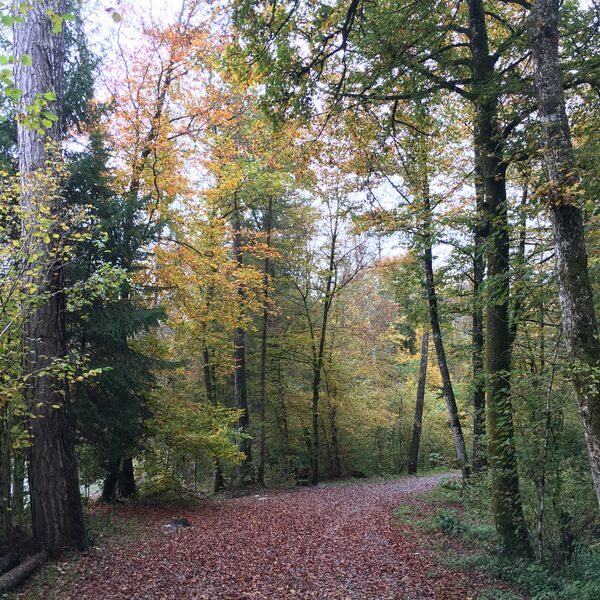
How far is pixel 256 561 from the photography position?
6203 millimetres

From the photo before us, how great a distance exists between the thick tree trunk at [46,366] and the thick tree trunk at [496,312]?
5.90 meters

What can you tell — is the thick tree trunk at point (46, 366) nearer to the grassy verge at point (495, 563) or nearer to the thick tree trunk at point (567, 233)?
the grassy verge at point (495, 563)

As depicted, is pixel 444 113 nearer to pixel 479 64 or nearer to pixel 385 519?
pixel 479 64

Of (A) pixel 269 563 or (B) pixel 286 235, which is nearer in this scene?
(A) pixel 269 563

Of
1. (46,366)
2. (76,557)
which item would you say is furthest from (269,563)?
(46,366)

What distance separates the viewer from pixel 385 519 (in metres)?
9.33

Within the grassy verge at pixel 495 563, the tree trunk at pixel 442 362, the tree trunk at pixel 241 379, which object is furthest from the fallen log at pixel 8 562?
the tree trunk at pixel 241 379

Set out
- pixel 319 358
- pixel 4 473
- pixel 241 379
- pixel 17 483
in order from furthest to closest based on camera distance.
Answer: pixel 319 358, pixel 241 379, pixel 17 483, pixel 4 473

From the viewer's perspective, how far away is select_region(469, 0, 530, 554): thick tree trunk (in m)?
5.80

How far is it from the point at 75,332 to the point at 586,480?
917cm

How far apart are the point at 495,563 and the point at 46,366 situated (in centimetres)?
677

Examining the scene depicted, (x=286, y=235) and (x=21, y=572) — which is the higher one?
(x=286, y=235)

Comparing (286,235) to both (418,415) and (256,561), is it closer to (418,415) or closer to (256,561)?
(418,415)

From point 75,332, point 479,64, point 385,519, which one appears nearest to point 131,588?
point 75,332
